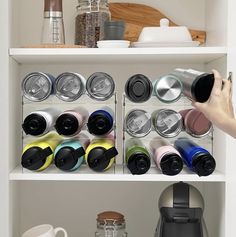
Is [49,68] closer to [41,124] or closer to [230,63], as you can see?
[41,124]

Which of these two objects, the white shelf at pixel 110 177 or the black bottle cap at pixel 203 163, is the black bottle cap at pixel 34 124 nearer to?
the white shelf at pixel 110 177

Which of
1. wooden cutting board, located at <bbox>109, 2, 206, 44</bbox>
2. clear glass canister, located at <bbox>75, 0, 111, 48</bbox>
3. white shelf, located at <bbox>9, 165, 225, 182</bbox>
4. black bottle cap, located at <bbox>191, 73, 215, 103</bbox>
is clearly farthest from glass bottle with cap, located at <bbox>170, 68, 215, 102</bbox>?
wooden cutting board, located at <bbox>109, 2, 206, 44</bbox>

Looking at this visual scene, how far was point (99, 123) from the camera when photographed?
4.62 feet

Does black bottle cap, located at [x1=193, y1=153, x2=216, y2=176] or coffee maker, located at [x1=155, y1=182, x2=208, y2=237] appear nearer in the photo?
black bottle cap, located at [x1=193, y1=153, x2=216, y2=176]

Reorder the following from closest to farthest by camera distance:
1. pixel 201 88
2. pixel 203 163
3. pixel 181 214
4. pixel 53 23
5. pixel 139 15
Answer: pixel 201 88, pixel 203 163, pixel 181 214, pixel 53 23, pixel 139 15

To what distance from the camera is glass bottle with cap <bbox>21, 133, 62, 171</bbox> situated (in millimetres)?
1407

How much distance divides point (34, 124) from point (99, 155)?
19cm

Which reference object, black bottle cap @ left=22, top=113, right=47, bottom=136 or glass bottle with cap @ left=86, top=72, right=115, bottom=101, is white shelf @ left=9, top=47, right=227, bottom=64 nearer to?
glass bottle with cap @ left=86, top=72, right=115, bottom=101

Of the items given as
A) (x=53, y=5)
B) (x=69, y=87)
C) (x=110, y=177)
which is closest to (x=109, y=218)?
(x=110, y=177)

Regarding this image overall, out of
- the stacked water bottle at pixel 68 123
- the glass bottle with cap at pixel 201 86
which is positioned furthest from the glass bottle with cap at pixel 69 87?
the glass bottle with cap at pixel 201 86

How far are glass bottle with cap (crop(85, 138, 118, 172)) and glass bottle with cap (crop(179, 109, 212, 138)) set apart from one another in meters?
0.22

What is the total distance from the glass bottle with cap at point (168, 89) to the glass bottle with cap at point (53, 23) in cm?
35

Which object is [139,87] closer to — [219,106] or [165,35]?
[165,35]

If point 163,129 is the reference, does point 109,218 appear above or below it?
below
